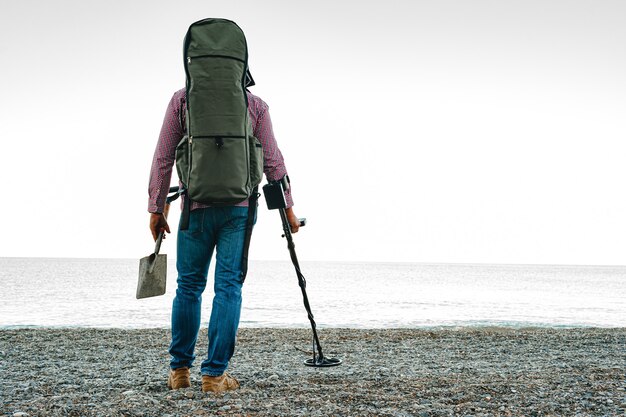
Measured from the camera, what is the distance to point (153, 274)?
400 cm

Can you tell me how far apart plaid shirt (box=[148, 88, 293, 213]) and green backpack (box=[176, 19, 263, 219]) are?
5.7 inches

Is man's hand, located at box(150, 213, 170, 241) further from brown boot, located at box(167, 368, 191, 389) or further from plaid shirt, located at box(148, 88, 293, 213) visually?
brown boot, located at box(167, 368, 191, 389)

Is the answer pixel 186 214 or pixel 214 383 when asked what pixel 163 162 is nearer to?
pixel 186 214

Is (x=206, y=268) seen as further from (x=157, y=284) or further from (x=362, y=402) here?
(x=362, y=402)

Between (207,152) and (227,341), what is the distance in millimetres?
1369

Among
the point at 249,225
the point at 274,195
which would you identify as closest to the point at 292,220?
the point at 274,195

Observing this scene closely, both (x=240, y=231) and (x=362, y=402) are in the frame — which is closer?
(x=362, y=402)

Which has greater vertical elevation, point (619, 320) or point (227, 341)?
point (227, 341)

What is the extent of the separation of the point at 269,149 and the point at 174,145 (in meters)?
0.73

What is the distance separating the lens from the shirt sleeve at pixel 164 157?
12.7ft

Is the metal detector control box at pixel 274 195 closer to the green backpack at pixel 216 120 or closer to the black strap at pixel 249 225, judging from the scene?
the black strap at pixel 249 225

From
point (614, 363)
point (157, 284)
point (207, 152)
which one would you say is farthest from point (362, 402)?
point (614, 363)

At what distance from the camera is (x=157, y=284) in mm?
4027

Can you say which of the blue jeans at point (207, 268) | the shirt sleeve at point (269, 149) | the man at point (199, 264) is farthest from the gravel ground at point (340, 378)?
the shirt sleeve at point (269, 149)
